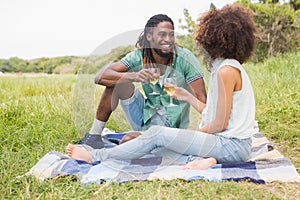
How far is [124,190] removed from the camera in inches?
91.4

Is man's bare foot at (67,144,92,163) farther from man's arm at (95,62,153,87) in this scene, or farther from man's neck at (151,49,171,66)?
man's neck at (151,49,171,66)

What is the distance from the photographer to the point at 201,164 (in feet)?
8.51

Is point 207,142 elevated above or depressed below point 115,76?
below

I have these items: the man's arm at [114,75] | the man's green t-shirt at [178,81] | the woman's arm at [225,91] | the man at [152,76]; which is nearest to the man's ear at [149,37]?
the man at [152,76]

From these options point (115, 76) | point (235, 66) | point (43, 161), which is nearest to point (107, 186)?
point (43, 161)

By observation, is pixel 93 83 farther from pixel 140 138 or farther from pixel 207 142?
pixel 207 142

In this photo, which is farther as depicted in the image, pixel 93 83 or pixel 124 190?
pixel 93 83

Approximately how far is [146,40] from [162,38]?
0.14 meters

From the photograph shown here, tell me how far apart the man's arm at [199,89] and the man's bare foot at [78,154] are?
2.66ft

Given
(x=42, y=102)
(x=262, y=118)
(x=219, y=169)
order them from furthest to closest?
1. (x=42, y=102)
2. (x=262, y=118)
3. (x=219, y=169)

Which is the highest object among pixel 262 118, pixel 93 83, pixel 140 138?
pixel 93 83

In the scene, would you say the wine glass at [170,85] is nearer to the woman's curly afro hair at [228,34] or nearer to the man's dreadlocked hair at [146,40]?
the man's dreadlocked hair at [146,40]

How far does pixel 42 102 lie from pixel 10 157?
1.60 metres

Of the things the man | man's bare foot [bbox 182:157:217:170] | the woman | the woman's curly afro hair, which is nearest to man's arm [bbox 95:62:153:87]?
the man
